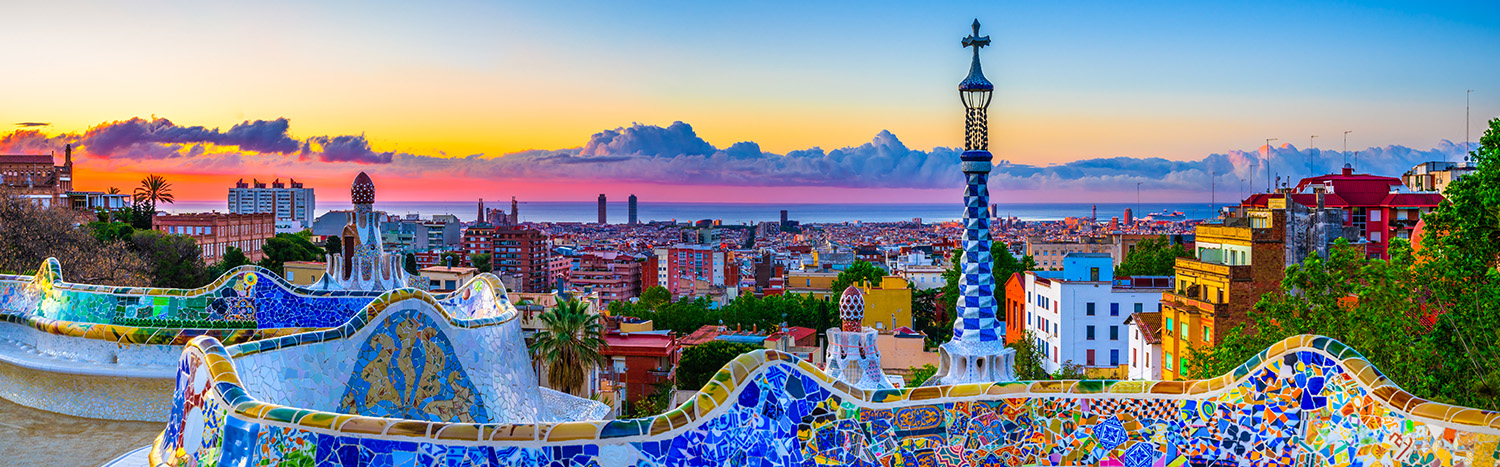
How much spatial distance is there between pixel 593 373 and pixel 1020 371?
11224 mm

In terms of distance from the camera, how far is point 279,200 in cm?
12281

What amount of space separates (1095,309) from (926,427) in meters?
28.0

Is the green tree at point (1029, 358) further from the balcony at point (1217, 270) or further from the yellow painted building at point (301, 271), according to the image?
the yellow painted building at point (301, 271)

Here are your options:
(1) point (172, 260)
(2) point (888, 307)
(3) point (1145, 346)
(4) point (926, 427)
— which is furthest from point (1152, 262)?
(4) point (926, 427)

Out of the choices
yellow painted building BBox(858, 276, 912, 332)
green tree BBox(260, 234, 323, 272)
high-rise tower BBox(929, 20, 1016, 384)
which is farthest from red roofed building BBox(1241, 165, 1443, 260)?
green tree BBox(260, 234, 323, 272)

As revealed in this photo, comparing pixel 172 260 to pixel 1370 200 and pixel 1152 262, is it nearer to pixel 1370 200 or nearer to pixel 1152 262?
pixel 1370 200

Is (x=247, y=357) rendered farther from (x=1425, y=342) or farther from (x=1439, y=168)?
(x=1439, y=168)

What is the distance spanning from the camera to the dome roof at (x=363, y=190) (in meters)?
10.3

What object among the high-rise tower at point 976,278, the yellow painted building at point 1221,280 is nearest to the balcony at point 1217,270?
the yellow painted building at point 1221,280

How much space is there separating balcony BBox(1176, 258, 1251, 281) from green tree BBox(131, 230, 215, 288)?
22982 mm

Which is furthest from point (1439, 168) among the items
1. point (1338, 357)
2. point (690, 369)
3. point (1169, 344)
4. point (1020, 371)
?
point (1338, 357)

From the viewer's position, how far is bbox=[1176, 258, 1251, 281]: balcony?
18656 mm

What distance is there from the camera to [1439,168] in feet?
122

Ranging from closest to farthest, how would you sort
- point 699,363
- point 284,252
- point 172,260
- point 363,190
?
point 363,190, point 699,363, point 172,260, point 284,252
